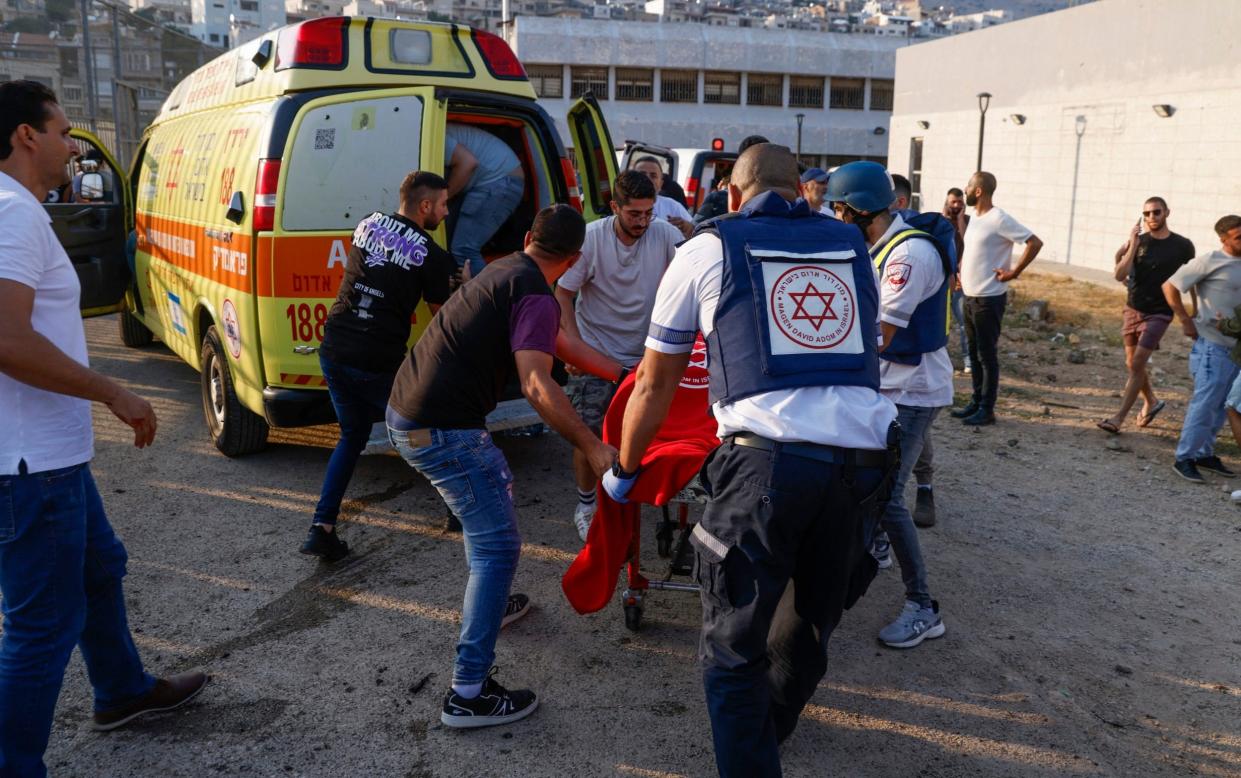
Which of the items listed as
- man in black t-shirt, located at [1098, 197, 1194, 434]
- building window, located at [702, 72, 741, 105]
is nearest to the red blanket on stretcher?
man in black t-shirt, located at [1098, 197, 1194, 434]

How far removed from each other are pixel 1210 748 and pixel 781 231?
2.48 meters

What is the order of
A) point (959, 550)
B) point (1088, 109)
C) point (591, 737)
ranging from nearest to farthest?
point (591, 737) < point (959, 550) < point (1088, 109)

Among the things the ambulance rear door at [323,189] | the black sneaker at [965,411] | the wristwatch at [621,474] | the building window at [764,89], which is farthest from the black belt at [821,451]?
the building window at [764,89]

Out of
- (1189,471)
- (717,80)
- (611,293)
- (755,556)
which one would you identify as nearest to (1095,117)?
(1189,471)

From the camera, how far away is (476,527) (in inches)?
138

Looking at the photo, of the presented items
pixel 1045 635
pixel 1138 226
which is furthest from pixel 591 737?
pixel 1138 226

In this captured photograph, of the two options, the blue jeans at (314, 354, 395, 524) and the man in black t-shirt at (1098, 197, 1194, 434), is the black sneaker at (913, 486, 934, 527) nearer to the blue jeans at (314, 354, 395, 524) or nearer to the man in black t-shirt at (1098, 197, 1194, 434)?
the man in black t-shirt at (1098, 197, 1194, 434)

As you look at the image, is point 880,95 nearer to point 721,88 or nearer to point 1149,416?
point 721,88

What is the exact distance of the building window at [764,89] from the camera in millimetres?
50031

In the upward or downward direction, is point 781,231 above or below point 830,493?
above

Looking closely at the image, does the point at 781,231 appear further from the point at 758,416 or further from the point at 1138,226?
the point at 1138,226

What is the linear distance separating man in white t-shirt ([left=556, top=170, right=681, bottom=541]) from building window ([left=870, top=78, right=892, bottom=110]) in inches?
1984

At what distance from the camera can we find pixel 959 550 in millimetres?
5324

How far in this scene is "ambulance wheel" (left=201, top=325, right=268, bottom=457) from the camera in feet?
20.6
